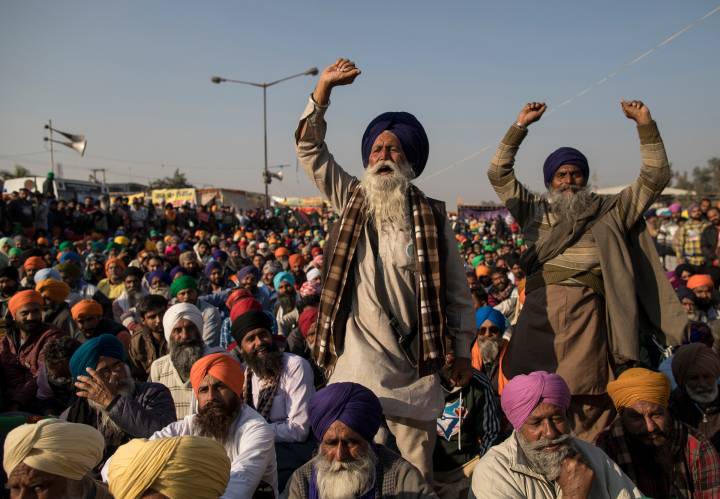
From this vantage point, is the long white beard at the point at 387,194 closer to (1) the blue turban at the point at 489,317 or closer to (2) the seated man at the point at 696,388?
(2) the seated man at the point at 696,388

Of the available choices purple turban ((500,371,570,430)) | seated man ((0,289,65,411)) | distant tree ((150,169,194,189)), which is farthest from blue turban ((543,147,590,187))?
distant tree ((150,169,194,189))

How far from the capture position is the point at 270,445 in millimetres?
3492

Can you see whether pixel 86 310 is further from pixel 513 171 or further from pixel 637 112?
pixel 637 112

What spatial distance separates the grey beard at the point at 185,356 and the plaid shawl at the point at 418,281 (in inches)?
82.6

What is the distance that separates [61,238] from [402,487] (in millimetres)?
16038

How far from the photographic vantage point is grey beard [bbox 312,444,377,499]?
2.71m

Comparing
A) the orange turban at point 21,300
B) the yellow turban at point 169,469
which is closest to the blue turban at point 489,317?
the yellow turban at point 169,469

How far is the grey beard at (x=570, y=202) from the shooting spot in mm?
3938

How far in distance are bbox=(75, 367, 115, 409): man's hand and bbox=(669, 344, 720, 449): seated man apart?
328 cm

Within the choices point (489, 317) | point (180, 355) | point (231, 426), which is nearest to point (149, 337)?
point (180, 355)

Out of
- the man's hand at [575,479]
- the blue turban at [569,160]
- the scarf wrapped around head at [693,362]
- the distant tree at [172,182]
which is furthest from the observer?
the distant tree at [172,182]

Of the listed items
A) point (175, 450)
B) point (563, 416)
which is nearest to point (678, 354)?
point (563, 416)

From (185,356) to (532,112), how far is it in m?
3.02

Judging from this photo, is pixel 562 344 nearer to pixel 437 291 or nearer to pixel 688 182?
pixel 437 291
